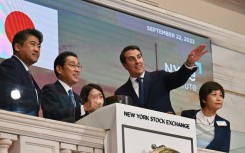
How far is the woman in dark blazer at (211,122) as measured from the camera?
6543mm

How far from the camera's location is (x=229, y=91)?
1076cm

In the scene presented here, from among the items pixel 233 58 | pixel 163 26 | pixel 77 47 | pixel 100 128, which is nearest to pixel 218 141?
pixel 100 128

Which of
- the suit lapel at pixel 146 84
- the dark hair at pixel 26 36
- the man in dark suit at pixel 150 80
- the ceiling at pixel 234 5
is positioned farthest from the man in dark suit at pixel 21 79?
the ceiling at pixel 234 5

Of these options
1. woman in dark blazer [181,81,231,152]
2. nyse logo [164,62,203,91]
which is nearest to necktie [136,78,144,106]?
woman in dark blazer [181,81,231,152]

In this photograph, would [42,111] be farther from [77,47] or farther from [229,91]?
[229,91]

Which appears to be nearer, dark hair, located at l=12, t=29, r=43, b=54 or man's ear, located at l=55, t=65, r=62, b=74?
dark hair, located at l=12, t=29, r=43, b=54

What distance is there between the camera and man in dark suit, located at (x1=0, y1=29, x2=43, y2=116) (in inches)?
213

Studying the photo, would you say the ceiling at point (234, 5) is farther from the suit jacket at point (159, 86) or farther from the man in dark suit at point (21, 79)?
the man in dark suit at point (21, 79)

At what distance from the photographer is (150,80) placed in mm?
8539

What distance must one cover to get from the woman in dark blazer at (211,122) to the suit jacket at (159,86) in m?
0.31

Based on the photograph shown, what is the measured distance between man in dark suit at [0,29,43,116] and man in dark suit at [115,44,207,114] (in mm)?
→ 1590

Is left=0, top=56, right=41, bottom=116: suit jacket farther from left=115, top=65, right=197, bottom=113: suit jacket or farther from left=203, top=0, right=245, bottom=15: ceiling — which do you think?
left=203, top=0, right=245, bottom=15: ceiling

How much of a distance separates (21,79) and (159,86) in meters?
2.69

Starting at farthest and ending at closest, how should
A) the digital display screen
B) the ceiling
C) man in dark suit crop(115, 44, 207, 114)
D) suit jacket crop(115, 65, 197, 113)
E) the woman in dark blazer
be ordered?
1. the ceiling
2. the digital display screen
3. suit jacket crop(115, 65, 197, 113)
4. man in dark suit crop(115, 44, 207, 114)
5. the woman in dark blazer
